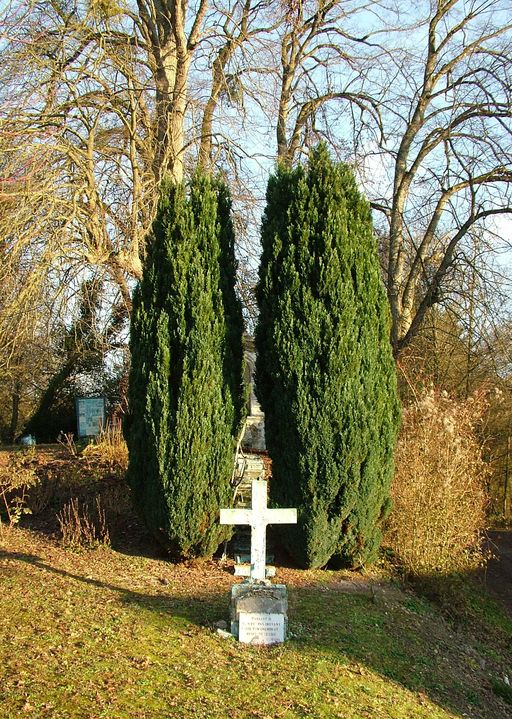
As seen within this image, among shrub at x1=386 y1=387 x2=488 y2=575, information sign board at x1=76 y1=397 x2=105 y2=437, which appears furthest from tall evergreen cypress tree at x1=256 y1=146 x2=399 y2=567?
information sign board at x1=76 y1=397 x2=105 y2=437

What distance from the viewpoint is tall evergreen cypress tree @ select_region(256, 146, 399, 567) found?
256 inches

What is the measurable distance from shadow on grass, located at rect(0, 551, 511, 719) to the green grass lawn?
15mm

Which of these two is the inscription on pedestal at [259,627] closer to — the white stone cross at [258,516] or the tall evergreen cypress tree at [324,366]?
the white stone cross at [258,516]

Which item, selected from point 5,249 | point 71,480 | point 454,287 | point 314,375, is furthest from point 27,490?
point 454,287

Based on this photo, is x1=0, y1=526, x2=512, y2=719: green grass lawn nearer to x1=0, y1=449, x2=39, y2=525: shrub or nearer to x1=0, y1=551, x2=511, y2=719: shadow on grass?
x1=0, y1=551, x2=511, y2=719: shadow on grass

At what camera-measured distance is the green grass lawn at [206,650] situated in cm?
389

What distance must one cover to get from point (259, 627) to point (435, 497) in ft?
11.3

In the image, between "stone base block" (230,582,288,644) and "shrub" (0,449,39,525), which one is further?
"shrub" (0,449,39,525)

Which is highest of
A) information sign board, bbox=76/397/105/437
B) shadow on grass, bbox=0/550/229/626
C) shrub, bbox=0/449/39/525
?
information sign board, bbox=76/397/105/437

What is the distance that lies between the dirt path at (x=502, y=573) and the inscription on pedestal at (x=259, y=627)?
466 centimetres

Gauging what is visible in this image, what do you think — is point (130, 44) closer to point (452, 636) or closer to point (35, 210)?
point (35, 210)

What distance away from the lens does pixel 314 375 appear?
6492mm

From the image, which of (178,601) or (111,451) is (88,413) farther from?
(178,601)

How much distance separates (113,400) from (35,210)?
22.2ft
